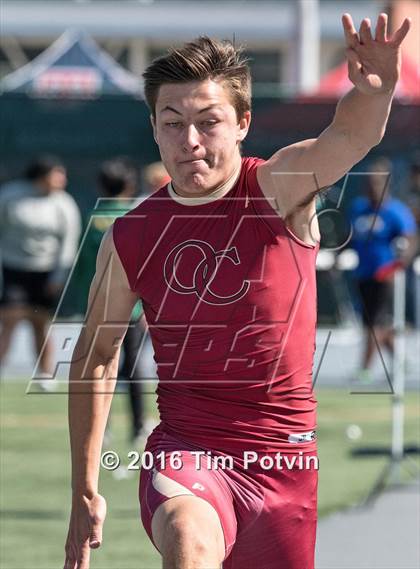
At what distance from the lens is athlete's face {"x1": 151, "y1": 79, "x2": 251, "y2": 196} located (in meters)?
4.23

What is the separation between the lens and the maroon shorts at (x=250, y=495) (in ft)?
13.8

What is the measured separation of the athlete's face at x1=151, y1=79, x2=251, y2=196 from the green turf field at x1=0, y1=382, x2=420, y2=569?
3.46 meters

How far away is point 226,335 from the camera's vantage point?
4305 millimetres

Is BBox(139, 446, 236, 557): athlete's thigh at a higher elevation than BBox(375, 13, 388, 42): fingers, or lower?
lower

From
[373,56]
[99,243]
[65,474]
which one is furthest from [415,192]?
[373,56]

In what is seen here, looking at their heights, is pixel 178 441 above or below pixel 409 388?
below

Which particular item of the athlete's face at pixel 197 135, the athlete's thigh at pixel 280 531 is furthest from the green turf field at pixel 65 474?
the athlete's face at pixel 197 135

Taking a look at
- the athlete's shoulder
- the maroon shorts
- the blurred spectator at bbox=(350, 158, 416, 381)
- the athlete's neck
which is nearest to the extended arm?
the maroon shorts

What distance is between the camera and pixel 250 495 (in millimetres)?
4305

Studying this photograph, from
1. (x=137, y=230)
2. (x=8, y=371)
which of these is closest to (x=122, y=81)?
(x=8, y=371)

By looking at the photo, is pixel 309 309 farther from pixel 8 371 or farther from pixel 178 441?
pixel 8 371

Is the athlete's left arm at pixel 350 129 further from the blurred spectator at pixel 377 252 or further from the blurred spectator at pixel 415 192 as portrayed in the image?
the blurred spectator at pixel 415 192

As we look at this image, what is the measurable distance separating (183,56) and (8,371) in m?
12.5

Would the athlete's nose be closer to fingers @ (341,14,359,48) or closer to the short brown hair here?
the short brown hair
